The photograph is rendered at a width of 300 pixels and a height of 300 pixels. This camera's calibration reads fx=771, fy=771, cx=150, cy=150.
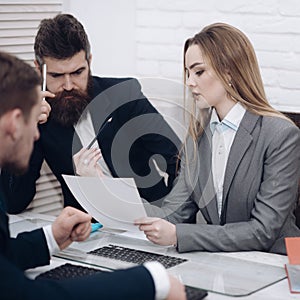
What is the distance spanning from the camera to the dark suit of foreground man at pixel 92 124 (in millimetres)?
2520

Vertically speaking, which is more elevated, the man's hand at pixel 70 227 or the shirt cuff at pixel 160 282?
the shirt cuff at pixel 160 282

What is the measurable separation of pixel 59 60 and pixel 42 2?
51 cm

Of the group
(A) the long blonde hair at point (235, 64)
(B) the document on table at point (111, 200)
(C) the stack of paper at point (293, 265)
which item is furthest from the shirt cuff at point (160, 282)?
(A) the long blonde hair at point (235, 64)

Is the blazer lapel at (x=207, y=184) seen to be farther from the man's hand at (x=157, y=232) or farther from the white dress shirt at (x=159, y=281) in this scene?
the white dress shirt at (x=159, y=281)

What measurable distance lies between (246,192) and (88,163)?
18.1 inches

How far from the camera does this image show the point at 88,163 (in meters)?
2.22

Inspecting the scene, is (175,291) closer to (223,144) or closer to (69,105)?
(223,144)

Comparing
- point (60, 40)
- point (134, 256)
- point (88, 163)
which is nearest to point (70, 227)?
point (134, 256)

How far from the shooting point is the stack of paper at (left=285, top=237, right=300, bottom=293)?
1711 mm

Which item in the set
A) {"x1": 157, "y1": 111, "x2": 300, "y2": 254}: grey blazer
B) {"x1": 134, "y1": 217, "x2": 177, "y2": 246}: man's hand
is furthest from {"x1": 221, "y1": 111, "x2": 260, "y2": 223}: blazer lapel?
{"x1": 134, "y1": 217, "x2": 177, "y2": 246}: man's hand

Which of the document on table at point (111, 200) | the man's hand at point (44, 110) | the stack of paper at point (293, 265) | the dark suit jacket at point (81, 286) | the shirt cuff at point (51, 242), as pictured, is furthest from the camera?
the man's hand at point (44, 110)

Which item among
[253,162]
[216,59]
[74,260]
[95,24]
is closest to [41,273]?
[74,260]

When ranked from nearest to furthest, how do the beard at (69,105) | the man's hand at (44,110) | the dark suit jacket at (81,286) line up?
the dark suit jacket at (81,286)
the man's hand at (44,110)
the beard at (69,105)

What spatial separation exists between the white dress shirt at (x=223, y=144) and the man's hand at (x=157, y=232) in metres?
0.27
